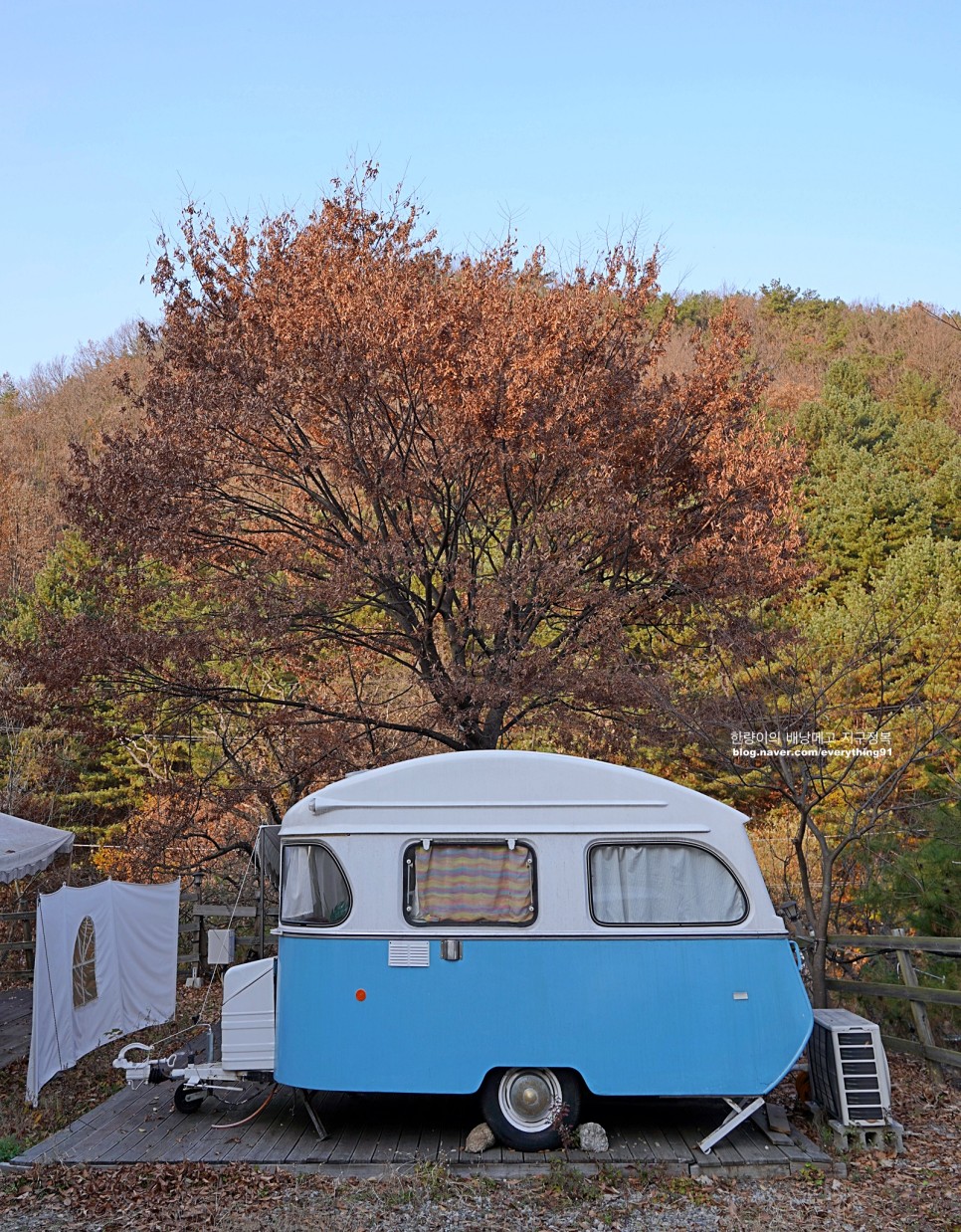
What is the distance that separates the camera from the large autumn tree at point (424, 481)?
37.6 ft

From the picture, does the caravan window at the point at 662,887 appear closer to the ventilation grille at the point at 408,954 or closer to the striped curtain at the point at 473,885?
the striped curtain at the point at 473,885

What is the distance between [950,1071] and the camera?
8.37 m

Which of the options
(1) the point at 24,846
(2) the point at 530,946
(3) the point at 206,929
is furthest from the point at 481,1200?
(3) the point at 206,929

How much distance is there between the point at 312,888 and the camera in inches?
291

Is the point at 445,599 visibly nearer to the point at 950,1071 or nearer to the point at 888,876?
the point at 888,876

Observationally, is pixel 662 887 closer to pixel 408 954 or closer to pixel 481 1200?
pixel 408 954

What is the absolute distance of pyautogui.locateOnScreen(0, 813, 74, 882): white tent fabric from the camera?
11.8 meters

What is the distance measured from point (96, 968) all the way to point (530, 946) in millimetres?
5066

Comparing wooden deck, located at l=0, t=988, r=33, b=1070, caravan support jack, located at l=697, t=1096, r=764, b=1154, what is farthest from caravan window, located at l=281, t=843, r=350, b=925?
wooden deck, located at l=0, t=988, r=33, b=1070

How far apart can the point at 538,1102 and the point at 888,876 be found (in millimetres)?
→ 5976

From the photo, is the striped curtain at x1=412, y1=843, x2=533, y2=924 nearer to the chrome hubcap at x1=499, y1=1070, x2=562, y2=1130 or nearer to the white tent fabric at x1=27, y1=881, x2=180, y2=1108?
the chrome hubcap at x1=499, y1=1070, x2=562, y2=1130

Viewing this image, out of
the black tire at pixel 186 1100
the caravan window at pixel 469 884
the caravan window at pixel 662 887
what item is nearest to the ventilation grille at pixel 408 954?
the caravan window at pixel 469 884

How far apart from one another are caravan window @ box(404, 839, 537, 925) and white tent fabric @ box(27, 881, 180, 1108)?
11.1 ft

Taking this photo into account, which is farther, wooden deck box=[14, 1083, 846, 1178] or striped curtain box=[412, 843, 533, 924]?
striped curtain box=[412, 843, 533, 924]
